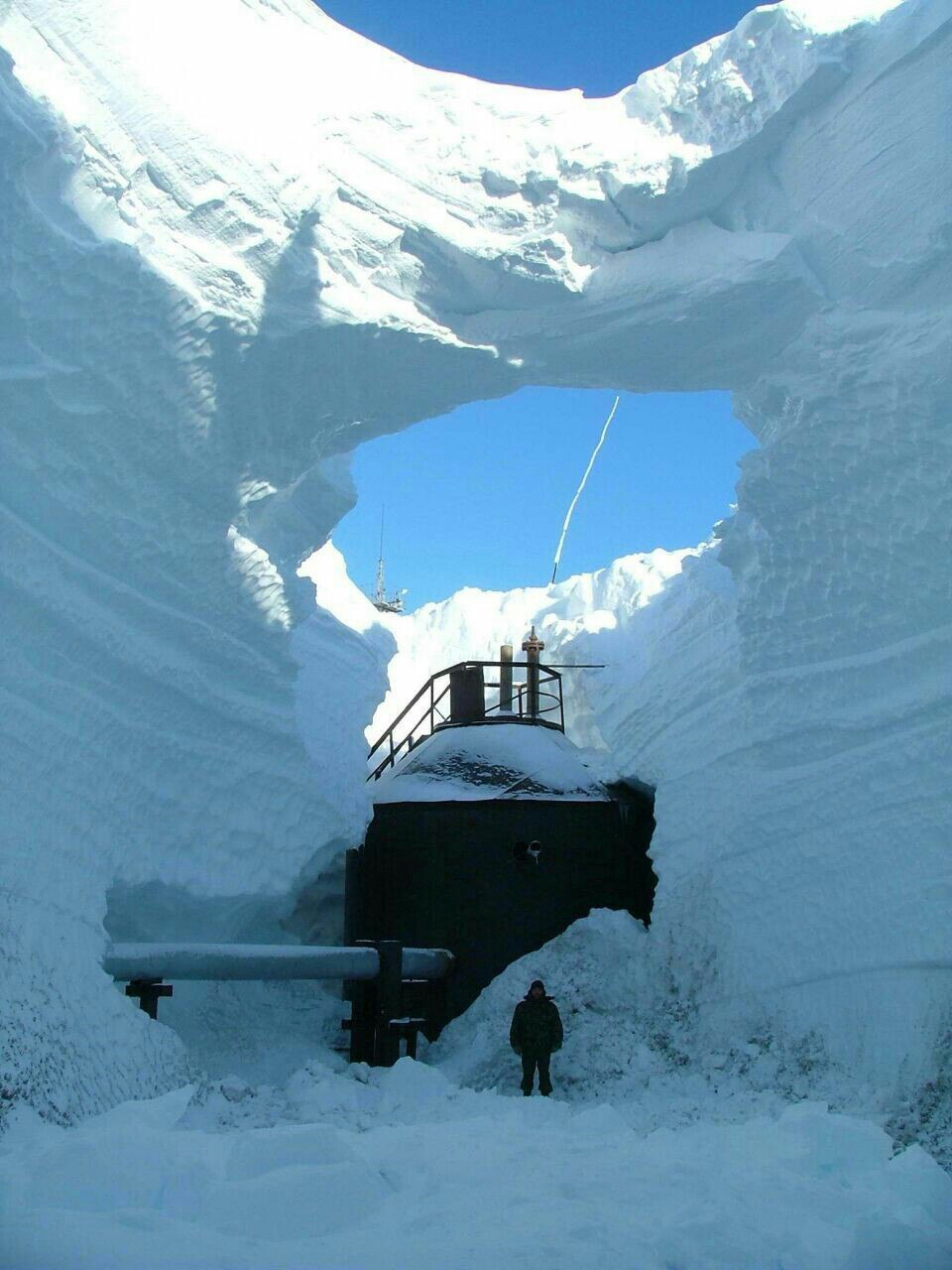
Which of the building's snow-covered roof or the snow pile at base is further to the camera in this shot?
the building's snow-covered roof

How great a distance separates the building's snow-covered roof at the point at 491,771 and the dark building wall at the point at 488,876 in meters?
0.16

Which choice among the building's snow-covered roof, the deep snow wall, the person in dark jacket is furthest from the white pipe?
the building's snow-covered roof

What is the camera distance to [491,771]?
10.4 m

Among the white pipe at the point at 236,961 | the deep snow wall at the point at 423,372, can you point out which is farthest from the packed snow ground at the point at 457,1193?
the deep snow wall at the point at 423,372

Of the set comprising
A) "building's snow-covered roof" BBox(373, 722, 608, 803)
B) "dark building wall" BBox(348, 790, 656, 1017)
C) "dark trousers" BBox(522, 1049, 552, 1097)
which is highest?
"building's snow-covered roof" BBox(373, 722, 608, 803)

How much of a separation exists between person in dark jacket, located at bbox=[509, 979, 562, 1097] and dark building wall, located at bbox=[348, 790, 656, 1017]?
1.91 m

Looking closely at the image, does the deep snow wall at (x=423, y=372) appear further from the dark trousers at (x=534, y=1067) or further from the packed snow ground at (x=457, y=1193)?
the packed snow ground at (x=457, y=1193)

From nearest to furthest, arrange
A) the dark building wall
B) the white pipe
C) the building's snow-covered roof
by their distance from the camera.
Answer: the white pipe < the dark building wall < the building's snow-covered roof

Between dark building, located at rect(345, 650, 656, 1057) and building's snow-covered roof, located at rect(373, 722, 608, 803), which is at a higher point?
building's snow-covered roof, located at rect(373, 722, 608, 803)

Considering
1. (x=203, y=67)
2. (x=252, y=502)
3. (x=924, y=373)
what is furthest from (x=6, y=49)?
(x=924, y=373)

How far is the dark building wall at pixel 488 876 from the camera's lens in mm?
9664

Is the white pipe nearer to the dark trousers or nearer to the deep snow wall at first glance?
the deep snow wall

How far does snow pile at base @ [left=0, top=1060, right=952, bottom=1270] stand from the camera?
3322mm

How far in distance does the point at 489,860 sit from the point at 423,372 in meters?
4.12
